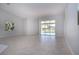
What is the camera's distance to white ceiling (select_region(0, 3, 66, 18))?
6.37 feet

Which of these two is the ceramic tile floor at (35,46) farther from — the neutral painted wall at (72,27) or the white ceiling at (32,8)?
the white ceiling at (32,8)

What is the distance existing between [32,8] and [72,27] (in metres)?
0.70

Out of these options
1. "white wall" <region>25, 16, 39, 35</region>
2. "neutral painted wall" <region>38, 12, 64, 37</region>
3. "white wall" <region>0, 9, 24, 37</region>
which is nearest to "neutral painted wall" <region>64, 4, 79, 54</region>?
"neutral painted wall" <region>38, 12, 64, 37</region>

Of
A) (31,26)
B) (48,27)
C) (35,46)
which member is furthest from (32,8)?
(35,46)

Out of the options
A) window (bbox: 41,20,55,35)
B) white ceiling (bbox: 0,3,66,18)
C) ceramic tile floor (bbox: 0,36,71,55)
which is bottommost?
ceramic tile floor (bbox: 0,36,71,55)

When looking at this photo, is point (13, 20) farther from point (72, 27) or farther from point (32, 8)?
point (72, 27)

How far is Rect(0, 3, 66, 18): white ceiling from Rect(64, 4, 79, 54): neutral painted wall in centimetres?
13

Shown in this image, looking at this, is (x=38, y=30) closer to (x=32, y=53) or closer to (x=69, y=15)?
(x=32, y=53)

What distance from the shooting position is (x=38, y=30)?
207 cm

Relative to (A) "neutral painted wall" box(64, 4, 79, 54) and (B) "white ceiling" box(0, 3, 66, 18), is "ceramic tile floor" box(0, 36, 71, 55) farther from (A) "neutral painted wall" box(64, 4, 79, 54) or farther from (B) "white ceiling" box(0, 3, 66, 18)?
(B) "white ceiling" box(0, 3, 66, 18)

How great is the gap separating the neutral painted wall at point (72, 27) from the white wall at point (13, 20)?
0.73m

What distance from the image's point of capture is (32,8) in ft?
6.53

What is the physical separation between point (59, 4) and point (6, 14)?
0.85m
